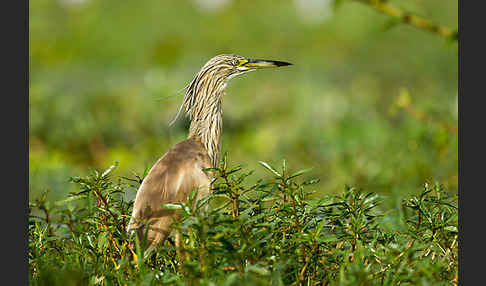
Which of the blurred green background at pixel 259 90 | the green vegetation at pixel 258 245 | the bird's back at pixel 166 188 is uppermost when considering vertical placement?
the blurred green background at pixel 259 90

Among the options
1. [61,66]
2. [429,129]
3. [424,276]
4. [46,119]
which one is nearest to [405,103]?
[424,276]

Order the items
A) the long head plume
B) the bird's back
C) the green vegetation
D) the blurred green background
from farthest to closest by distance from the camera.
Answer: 1. the blurred green background
2. the long head plume
3. the bird's back
4. the green vegetation

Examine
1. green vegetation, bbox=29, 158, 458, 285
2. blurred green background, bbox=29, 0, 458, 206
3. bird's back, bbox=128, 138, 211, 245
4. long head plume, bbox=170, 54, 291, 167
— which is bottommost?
green vegetation, bbox=29, 158, 458, 285

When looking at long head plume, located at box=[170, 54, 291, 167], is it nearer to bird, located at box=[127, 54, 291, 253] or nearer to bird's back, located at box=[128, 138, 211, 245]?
bird, located at box=[127, 54, 291, 253]

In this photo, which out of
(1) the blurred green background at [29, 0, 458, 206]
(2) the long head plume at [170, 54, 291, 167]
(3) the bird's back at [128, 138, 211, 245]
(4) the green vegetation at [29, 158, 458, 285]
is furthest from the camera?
(1) the blurred green background at [29, 0, 458, 206]

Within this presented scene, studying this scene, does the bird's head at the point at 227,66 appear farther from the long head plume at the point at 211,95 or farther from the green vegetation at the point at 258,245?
the green vegetation at the point at 258,245

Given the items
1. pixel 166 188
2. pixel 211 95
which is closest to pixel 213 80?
pixel 211 95

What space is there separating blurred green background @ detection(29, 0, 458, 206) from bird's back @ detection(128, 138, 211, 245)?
0.65 feet

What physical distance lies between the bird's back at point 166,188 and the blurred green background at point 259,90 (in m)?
0.20

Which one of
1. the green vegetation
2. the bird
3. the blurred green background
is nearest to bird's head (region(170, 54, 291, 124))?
the bird

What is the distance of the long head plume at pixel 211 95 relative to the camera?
87.0 inches

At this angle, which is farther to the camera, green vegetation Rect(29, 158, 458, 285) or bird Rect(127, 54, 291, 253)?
bird Rect(127, 54, 291, 253)

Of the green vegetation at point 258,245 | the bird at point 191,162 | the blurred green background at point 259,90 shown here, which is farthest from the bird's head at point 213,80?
the green vegetation at point 258,245

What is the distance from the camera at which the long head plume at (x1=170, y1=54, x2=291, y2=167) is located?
221cm
